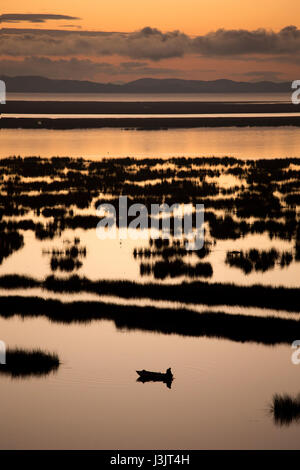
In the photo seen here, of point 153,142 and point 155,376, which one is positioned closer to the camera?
point 155,376

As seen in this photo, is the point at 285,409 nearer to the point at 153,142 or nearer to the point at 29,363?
the point at 29,363

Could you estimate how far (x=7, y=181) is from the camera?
4359 cm

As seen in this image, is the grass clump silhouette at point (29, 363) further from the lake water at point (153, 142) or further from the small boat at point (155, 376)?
the lake water at point (153, 142)

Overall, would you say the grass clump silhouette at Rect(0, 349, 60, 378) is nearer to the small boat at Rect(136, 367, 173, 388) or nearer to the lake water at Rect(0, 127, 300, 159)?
the small boat at Rect(136, 367, 173, 388)

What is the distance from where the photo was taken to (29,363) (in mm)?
14883

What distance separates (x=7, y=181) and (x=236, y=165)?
50.6ft

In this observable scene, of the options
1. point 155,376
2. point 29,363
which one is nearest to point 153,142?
point 29,363

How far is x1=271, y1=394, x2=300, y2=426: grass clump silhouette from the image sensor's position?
12.4 metres

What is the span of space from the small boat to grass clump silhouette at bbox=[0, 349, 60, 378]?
1.61m

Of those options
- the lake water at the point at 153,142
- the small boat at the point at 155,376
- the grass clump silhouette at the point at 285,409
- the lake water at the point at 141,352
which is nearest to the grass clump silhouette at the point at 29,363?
the lake water at the point at 141,352

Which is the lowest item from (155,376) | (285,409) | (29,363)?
(285,409)

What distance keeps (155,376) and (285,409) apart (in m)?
2.27

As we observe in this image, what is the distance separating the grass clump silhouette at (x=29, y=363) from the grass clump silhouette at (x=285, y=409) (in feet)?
12.9
